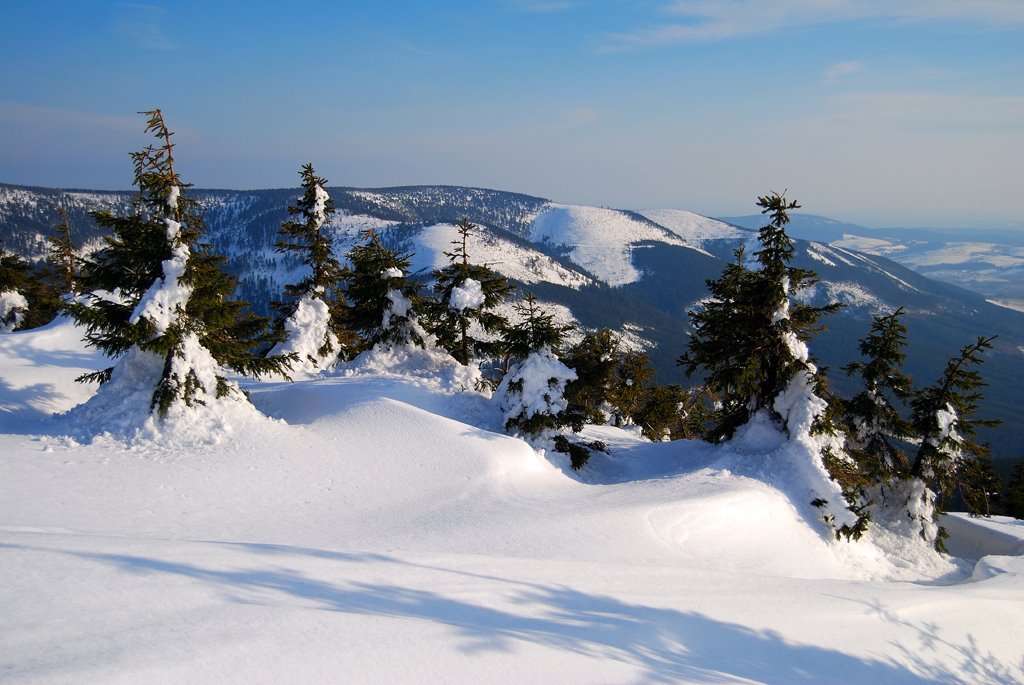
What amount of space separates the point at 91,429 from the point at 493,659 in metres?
13.5

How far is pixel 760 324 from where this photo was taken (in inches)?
732

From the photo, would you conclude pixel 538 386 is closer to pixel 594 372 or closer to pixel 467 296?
pixel 467 296

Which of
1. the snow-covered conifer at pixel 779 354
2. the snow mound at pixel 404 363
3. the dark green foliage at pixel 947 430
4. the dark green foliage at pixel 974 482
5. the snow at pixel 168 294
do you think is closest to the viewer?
the snow at pixel 168 294

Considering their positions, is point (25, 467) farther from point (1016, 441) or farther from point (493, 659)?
point (1016, 441)

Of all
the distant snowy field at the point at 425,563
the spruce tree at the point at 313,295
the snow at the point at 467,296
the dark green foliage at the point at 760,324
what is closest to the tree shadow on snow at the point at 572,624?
the distant snowy field at the point at 425,563

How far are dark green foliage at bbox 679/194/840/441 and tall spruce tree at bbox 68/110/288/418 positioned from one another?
14.9 metres

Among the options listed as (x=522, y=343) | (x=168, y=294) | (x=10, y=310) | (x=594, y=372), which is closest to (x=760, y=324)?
(x=594, y=372)

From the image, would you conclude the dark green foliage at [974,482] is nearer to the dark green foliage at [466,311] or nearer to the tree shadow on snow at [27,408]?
the dark green foliage at [466,311]

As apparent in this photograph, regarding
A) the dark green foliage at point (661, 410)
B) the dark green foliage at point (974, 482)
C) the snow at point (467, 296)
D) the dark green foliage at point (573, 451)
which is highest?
the snow at point (467, 296)

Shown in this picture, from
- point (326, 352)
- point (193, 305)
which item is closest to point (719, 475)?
point (193, 305)

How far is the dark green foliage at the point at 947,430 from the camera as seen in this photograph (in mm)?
20766

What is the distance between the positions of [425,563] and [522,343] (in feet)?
36.2

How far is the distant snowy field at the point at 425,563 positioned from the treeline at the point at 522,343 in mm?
1683

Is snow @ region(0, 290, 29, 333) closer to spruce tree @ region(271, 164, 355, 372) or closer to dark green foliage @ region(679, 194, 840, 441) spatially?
spruce tree @ region(271, 164, 355, 372)
